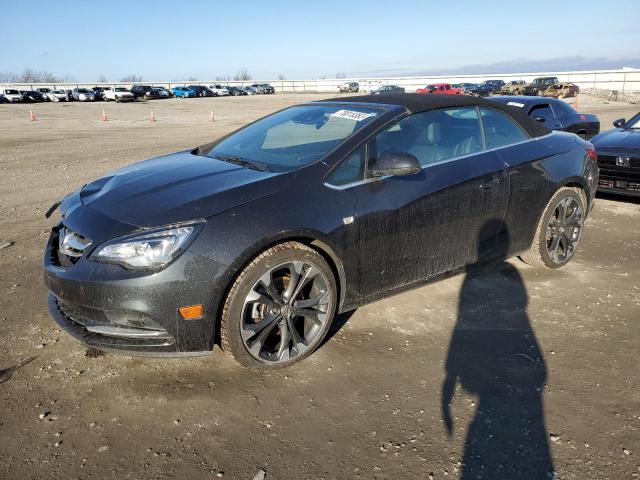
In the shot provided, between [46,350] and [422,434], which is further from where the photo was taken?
[46,350]

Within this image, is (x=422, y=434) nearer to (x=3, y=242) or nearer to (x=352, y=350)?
(x=352, y=350)

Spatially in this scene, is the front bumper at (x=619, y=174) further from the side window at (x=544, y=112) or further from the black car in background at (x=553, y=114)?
the side window at (x=544, y=112)

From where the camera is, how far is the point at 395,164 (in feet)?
10.7

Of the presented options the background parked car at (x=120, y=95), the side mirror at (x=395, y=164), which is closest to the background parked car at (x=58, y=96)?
the background parked car at (x=120, y=95)

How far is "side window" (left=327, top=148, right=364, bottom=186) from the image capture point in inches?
127

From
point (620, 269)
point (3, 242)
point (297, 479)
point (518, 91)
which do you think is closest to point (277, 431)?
point (297, 479)

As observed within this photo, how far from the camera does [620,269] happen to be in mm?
4855

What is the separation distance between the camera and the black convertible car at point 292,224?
277 cm

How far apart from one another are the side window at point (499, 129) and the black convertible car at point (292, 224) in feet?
0.04

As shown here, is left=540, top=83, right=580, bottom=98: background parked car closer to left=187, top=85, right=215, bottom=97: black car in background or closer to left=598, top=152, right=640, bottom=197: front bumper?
left=598, top=152, right=640, bottom=197: front bumper

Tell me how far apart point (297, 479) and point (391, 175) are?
1.93m

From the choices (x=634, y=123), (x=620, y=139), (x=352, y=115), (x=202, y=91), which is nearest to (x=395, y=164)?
(x=352, y=115)

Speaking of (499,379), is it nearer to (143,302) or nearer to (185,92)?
(143,302)

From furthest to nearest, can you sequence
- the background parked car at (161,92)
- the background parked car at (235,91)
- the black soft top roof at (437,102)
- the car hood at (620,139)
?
1. the background parked car at (235,91)
2. the background parked car at (161,92)
3. the car hood at (620,139)
4. the black soft top roof at (437,102)
